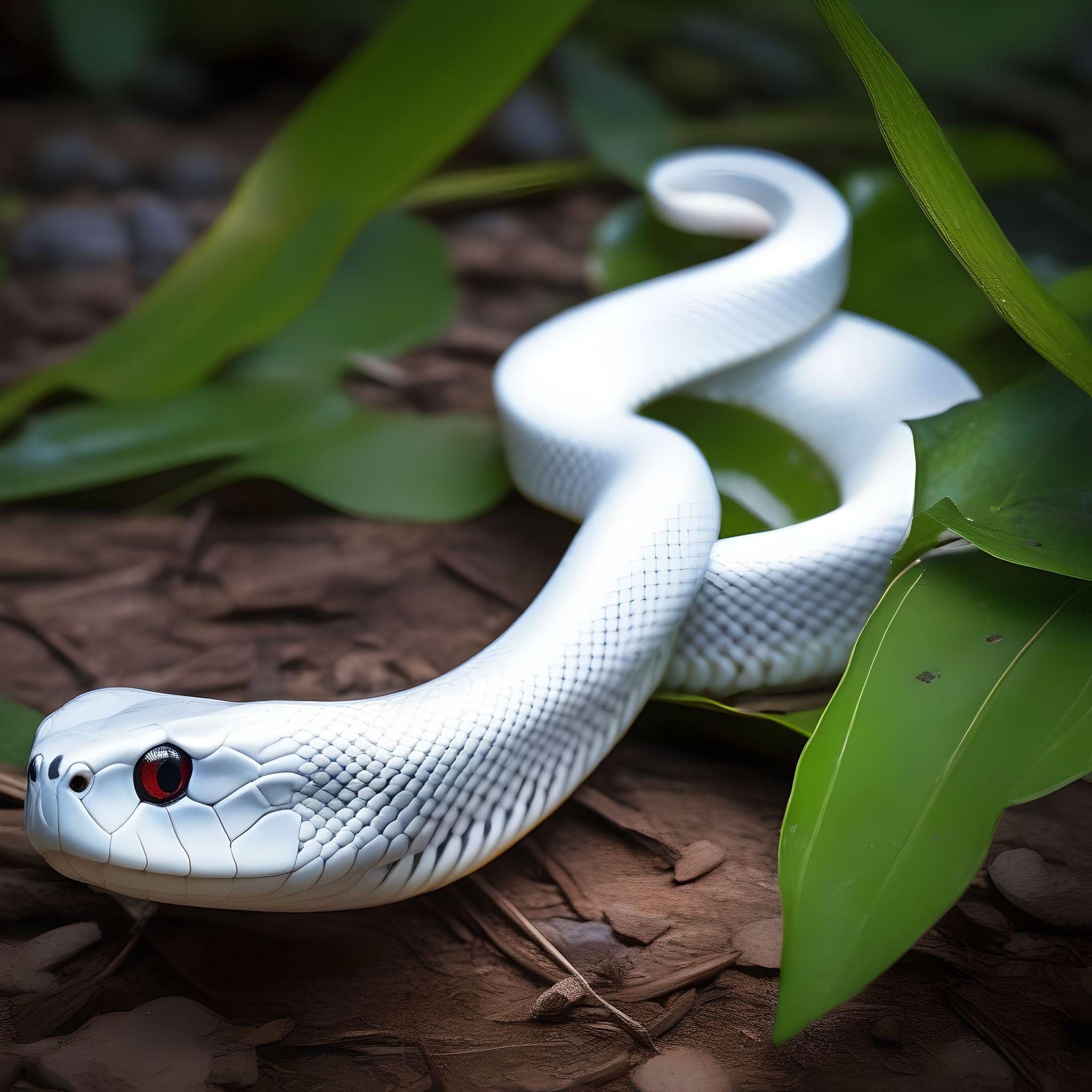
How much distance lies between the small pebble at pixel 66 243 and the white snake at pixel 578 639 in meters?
2.05

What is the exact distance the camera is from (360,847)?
4.74ft

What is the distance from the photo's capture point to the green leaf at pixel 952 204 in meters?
1.62

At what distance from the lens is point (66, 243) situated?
3.79 m

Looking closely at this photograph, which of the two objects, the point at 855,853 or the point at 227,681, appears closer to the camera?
the point at 855,853

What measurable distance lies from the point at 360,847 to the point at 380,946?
0.79 ft

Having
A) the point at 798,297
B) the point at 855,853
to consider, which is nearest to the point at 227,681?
the point at 855,853

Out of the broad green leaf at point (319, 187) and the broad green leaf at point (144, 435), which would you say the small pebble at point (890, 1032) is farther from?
the broad green leaf at point (319, 187)

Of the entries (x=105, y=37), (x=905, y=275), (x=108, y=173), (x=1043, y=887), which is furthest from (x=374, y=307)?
(x=105, y=37)

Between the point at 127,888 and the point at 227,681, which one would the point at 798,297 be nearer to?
the point at 227,681

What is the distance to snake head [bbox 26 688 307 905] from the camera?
134cm

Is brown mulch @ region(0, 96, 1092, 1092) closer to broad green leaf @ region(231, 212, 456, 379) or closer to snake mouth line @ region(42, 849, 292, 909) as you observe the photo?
snake mouth line @ region(42, 849, 292, 909)

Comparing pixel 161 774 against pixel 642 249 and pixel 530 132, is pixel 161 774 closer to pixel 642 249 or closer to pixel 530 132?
pixel 642 249

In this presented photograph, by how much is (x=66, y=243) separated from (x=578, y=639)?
120 inches

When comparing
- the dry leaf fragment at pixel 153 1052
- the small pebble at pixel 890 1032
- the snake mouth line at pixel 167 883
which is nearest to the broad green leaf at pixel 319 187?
the snake mouth line at pixel 167 883
